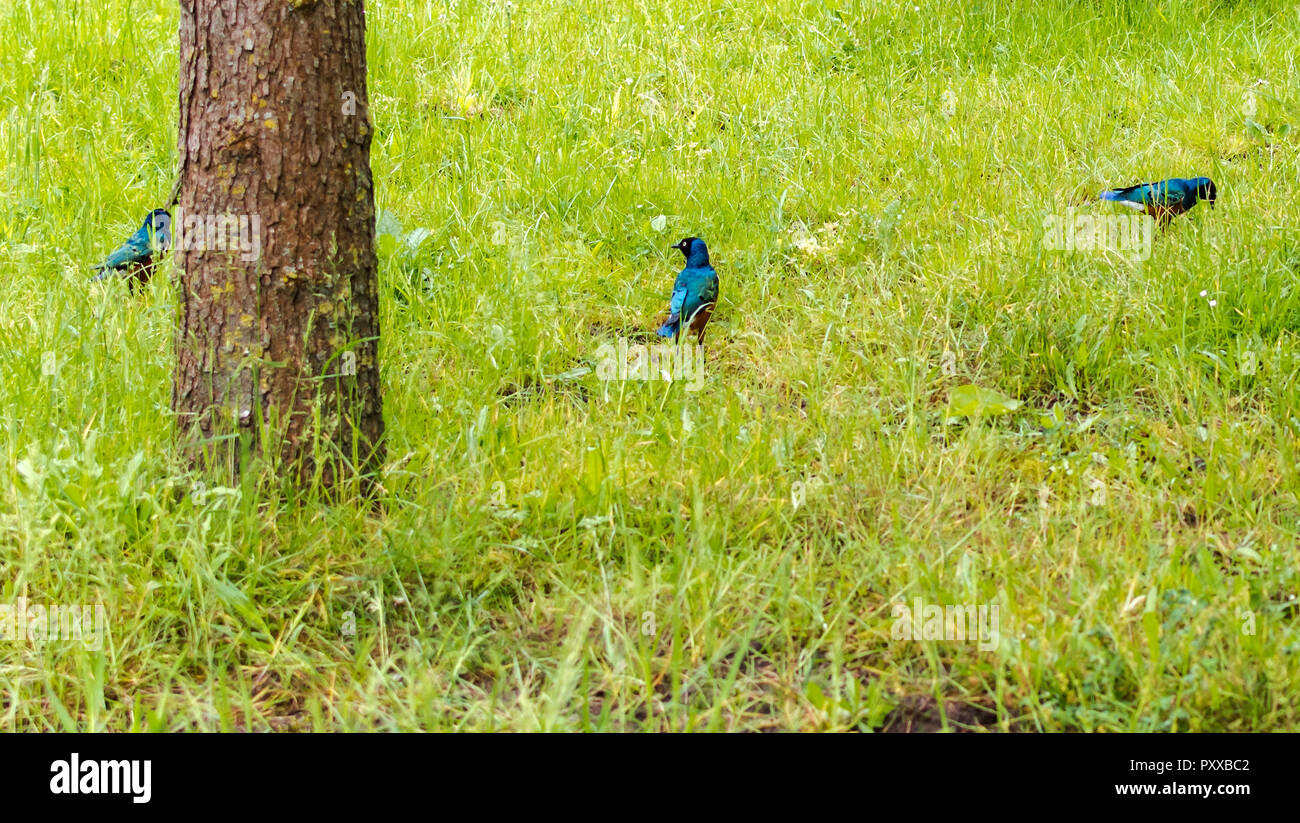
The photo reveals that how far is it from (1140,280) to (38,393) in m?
3.83

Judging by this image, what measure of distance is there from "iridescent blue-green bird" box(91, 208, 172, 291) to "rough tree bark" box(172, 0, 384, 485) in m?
1.31

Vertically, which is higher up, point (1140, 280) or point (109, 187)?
point (109, 187)

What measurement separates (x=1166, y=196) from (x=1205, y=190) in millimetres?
257

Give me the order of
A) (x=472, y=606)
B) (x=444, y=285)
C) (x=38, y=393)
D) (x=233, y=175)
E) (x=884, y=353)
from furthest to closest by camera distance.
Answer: (x=444, y=285) < (x=884, y=353) < (x=38, y=393) < (x=233, y=175) < (x=472, y=606)

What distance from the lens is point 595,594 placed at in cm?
305

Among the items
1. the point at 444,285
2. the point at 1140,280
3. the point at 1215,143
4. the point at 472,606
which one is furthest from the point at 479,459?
the point at 1215,143

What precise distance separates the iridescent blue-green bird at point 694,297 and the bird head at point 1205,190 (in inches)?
84.3

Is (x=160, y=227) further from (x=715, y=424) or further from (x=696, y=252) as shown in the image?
(x=715, y=424)

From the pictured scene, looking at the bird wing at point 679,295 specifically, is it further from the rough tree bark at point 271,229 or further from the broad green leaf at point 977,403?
the rough tree bark at point 271,229

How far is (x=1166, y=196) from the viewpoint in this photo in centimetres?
473

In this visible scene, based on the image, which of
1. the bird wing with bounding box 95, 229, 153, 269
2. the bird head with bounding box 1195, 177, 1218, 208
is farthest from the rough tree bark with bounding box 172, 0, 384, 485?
the bird head with bounding box 1195, 177, 1218, 208

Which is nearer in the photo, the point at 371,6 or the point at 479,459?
the point at 479,459

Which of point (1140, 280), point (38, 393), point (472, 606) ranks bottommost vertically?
point (472, 606)

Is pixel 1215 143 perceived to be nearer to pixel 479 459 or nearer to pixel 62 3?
pixel 479 459
